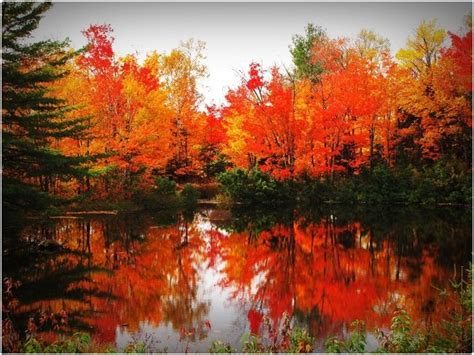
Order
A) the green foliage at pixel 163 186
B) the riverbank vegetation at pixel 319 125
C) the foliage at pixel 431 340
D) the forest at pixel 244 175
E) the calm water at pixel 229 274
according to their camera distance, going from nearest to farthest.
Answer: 1. the foliage at pixel 431 340
2. the calm water at pixel 229 274
3. the forest at pixel 244 175
4. the riverbank vegetation at pixel 319 125
5. the green foliage at pixel 163 186

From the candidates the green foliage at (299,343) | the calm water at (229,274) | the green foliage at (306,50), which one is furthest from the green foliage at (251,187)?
the green foliage at (299,343)

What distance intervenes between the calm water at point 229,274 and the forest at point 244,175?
3.6 inches

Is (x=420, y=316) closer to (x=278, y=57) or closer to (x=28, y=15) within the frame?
(x=28, y=15)

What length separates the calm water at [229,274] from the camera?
30.2 feet

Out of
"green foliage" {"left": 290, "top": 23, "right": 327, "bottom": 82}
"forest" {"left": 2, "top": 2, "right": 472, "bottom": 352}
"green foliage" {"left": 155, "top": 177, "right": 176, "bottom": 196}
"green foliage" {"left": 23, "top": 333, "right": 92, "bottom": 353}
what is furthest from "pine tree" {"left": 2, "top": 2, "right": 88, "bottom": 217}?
"green foliage" {"left": 290, "top": 23, "right": 327, "bottom": 82}

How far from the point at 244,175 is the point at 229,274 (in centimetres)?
1708

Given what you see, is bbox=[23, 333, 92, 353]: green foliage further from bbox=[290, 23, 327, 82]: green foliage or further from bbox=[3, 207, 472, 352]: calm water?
bbox=[290, 23, 327, 82]: green foliage

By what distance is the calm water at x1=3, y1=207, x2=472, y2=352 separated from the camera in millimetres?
9211

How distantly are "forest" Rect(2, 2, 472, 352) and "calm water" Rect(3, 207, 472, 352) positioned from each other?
92 mm

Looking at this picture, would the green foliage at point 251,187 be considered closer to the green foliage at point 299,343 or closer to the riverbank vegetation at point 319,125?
the riverbank vegetation at point 319,125

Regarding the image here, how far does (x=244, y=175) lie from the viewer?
30.2 metres

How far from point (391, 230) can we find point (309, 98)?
1548cm

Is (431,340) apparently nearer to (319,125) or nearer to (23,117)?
(23,117)

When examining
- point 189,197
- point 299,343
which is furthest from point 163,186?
point 299,343
